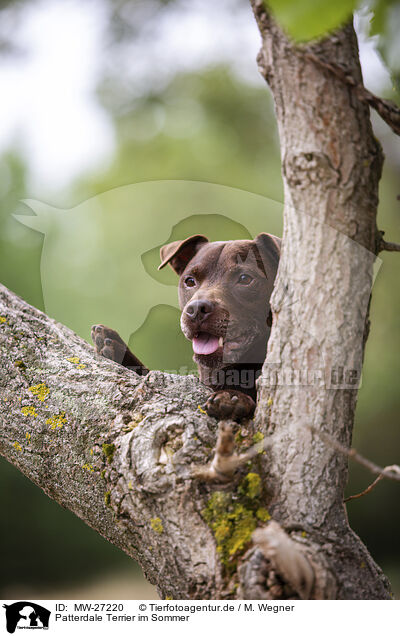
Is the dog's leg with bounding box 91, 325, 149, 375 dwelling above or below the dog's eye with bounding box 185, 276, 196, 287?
below

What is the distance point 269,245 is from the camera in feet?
6.82

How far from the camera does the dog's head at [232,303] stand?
1.95 m

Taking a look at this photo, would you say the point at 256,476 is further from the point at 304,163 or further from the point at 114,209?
the point at 114,209

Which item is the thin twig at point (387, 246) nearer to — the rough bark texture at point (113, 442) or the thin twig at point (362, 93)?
the thin twig at point (362, 93)

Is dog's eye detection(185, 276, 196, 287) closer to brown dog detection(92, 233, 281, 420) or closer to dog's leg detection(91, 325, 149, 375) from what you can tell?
brown dog detection(92, 233, 281, 420)

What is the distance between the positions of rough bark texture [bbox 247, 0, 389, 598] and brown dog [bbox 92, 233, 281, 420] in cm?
58

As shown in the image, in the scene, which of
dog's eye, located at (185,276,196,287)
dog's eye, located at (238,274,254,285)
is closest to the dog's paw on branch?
dog's eye, located at (238,274,254,285)

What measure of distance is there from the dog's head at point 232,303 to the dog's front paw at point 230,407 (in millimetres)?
477

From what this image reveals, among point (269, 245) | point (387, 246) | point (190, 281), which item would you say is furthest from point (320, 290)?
point (190, 281)

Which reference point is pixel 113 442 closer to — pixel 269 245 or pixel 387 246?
pixel 387 246

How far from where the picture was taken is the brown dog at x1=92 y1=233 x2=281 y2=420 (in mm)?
1953

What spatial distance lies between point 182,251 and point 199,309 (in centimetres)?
49

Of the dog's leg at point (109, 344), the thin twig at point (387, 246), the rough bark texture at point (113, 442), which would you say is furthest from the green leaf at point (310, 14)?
the dog's leg at point (109, 344)
